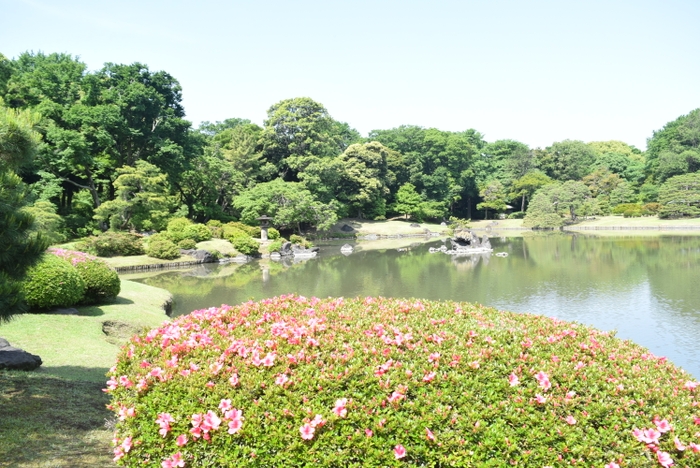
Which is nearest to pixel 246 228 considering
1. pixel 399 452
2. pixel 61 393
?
pixel 61 393

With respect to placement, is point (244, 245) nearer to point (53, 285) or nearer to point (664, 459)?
point (53, 285)

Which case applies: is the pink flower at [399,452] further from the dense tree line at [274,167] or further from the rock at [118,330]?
the rock at [118,330]

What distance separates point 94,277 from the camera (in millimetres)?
8859

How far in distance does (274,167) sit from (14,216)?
115 ft

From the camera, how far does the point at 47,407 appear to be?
398 cm

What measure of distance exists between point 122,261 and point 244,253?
6581 millimetres

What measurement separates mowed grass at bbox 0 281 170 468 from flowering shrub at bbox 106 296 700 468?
0.83 m

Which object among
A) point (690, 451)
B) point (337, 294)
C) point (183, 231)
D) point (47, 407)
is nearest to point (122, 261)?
point (183, 231)

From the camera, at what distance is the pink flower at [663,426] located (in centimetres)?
228

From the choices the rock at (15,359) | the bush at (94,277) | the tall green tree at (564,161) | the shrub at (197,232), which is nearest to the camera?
the rock at (15,359)

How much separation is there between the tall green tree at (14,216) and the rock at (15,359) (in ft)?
5.96

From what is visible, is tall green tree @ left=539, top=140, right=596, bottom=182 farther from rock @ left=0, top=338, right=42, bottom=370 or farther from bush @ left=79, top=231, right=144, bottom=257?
rock @ left=0, top=338, right=42, bottom=370

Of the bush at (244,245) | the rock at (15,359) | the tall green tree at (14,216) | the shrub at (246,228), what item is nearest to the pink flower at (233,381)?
the tall green tree at (14,216)

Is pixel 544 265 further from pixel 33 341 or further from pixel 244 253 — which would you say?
pixel 33 341
